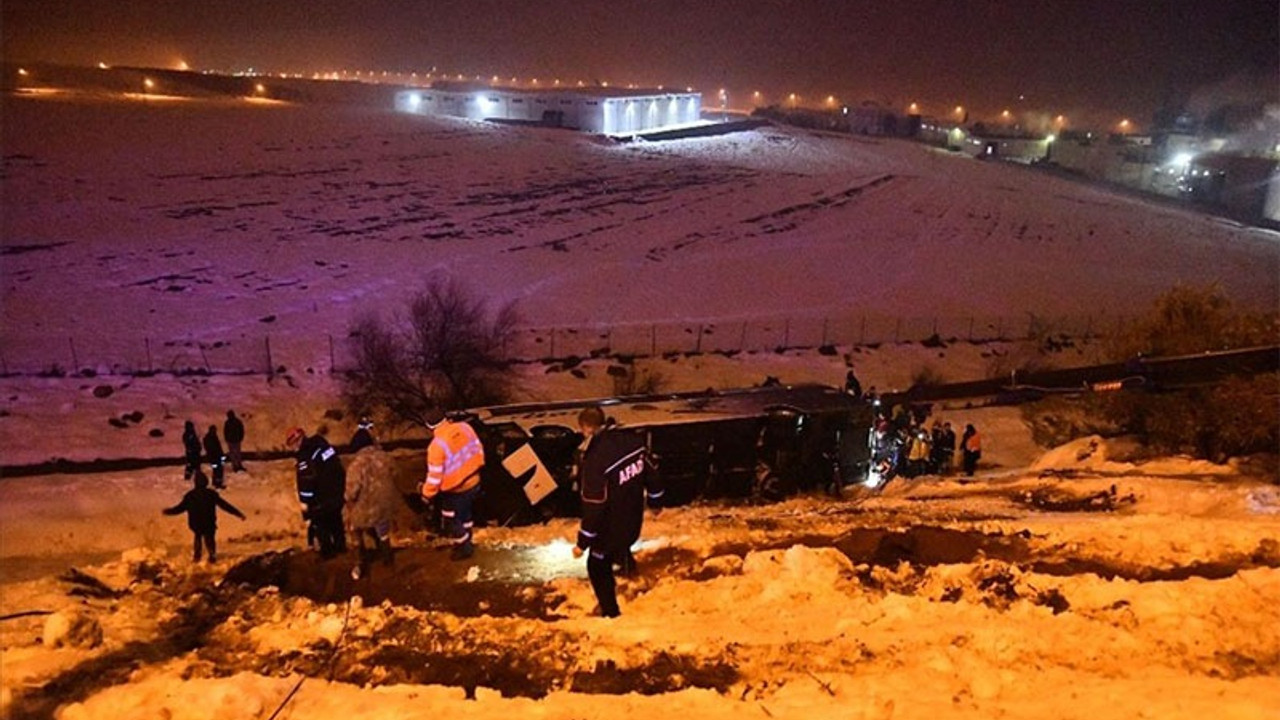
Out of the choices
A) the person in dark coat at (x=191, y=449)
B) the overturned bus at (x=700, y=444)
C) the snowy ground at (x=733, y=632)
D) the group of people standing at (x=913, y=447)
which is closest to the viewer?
the snowy ground at (x=733, y=632)

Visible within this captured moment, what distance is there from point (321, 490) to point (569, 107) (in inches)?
3358

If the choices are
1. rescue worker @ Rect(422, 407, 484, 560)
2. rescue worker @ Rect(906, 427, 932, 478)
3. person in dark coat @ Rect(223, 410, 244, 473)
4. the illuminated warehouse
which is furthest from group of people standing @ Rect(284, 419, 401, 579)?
the illuminated warehouse

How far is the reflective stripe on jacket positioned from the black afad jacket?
199cm

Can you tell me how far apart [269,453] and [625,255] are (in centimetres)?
2794

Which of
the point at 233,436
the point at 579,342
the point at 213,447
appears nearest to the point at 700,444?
the point at 213,447

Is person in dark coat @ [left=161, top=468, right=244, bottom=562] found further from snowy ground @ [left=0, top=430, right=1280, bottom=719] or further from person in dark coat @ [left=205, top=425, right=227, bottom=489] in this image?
person in dark coat @ [left=205, top=425, right=227, bottom=489]

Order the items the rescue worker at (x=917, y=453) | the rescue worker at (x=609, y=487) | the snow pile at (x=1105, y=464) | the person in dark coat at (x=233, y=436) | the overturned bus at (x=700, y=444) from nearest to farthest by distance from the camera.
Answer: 1. the rescue worker at (x=609, y=487)
2. the overturned bus at (x=700, y=444)
3. the snow pile at (x=1105, y=464)
4. the rescue worker at (x=917, y=453)
5. the person in dark coat at (x=233, y=436)

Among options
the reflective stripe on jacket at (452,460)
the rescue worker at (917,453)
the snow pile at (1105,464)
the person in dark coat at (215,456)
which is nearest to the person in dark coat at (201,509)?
the reflective stripe on jacket at (452,460)

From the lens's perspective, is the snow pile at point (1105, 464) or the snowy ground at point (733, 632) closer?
the snowy ground at point (733, 632)

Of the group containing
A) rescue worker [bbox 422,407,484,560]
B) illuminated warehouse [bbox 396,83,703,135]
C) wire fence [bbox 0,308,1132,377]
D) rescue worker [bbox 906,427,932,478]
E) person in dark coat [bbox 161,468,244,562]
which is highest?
illuminated warehouse [bbox 396,83,703,135]

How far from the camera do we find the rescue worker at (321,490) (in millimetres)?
8125

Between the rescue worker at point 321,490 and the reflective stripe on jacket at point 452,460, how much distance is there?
1.47 metres

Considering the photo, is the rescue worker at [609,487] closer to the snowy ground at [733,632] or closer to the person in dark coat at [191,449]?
the snowy ground at [733,632]

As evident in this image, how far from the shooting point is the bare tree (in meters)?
22.7
